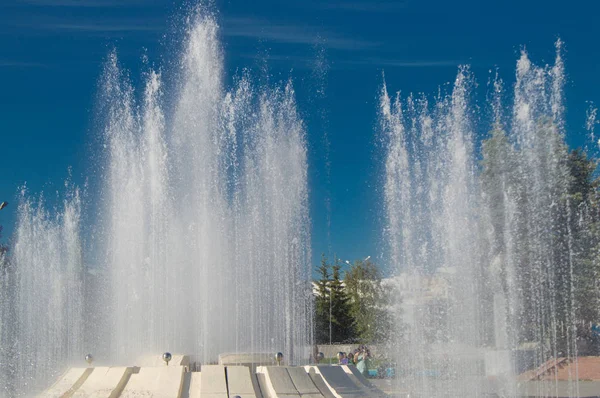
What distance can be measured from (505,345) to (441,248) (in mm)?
2931

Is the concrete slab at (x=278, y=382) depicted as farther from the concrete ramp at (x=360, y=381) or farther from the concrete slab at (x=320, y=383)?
the concrete ramp at (x=360, y=381)

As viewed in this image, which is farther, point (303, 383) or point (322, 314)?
point (322, 314)

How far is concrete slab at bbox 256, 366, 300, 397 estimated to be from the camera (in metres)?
10.1

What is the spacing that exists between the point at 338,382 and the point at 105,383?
279cm

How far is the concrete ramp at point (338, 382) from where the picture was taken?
10.5 meters

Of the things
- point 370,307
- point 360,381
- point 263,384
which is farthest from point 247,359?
point 370,307

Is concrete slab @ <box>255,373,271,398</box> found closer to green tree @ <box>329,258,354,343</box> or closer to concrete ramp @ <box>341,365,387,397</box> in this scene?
concrete ramp @ <box>341,365,387,397</box>

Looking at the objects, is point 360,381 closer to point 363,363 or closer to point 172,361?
point 172,361

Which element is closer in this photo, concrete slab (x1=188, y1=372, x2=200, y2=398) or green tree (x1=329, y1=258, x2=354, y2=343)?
concrete slab (x1=188, y1=372, x2=200, y2=398)

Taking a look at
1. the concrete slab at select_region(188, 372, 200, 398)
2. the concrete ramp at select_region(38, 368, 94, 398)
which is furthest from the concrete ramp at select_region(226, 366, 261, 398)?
the concrete ramp at select_region(38, 368, 94, 398)

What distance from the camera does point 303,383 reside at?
10.4 m

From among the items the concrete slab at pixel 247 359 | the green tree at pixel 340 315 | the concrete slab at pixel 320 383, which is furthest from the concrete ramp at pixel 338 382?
the green tree at pixel 340 315

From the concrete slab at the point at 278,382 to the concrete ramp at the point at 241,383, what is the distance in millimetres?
157

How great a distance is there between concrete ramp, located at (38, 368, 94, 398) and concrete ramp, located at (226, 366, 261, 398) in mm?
1766
